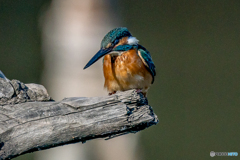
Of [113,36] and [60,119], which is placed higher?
[113,36]

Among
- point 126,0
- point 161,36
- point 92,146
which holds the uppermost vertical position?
point 126,0

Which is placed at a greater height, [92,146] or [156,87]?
[156,87]

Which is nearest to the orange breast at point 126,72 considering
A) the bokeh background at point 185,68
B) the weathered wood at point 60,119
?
the weathered wood at point 60,119

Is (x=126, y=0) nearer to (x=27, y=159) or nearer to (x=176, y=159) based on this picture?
(x=176, y=159)

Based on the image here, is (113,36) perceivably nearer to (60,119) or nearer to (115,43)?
(115,43)

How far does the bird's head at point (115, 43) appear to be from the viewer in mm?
2149

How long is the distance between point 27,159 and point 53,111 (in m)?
3.19

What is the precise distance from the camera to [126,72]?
2154 millimetres

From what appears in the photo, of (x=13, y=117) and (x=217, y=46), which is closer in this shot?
(x=13, y=117)

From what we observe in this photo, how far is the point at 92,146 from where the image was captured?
11.0 feet

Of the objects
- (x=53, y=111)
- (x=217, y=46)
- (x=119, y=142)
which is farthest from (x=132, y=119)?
(x=217, y=46)

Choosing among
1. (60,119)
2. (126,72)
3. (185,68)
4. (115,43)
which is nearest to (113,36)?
(115,43)

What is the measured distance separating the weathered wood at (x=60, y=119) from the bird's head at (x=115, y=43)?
2.28 feet

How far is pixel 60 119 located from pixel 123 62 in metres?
0.88
